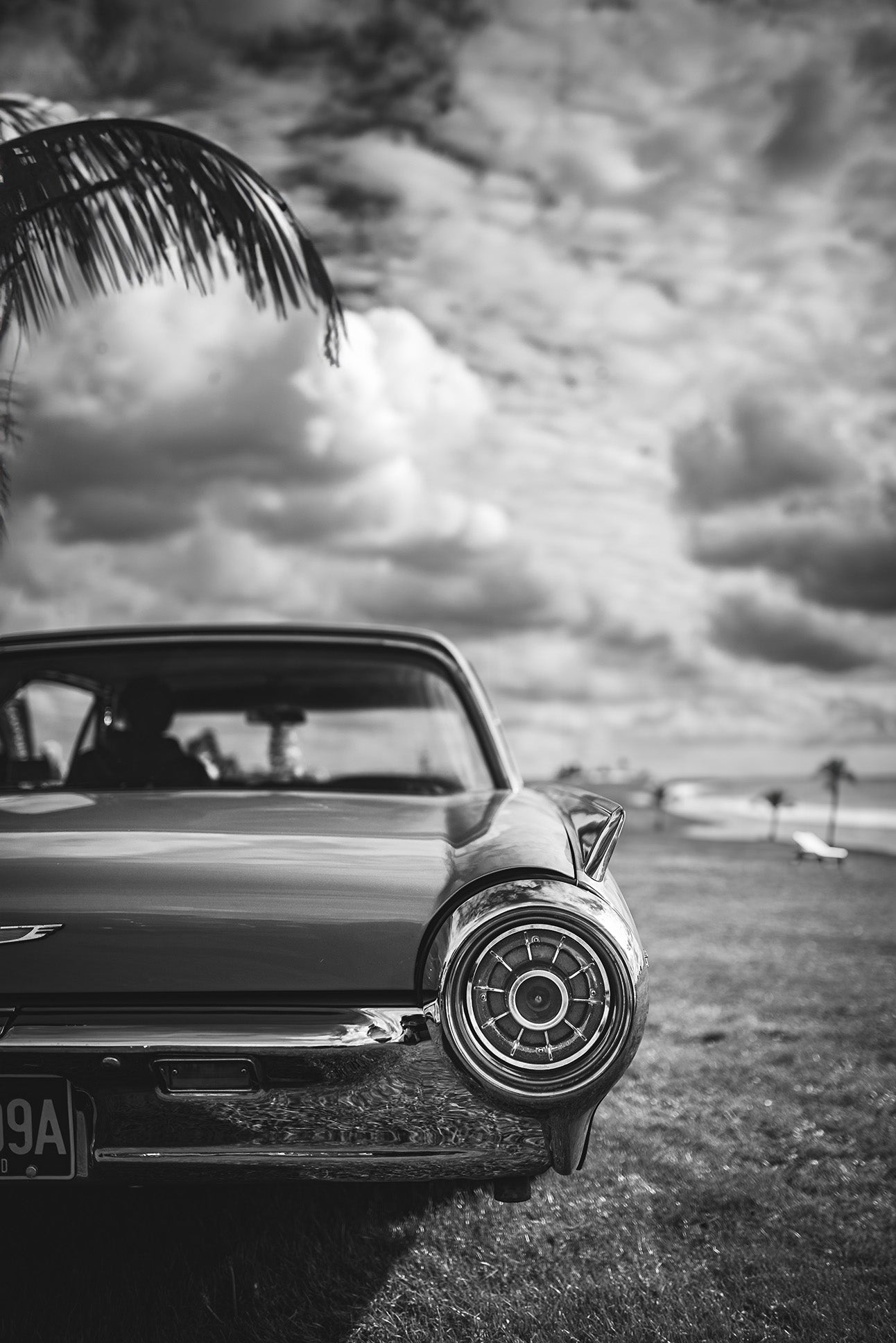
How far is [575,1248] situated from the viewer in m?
2.58

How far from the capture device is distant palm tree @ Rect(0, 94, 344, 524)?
390 centimetres

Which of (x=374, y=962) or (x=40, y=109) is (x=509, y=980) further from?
(x=40, y=109)

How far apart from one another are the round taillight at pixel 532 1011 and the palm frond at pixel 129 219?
10.4 feet

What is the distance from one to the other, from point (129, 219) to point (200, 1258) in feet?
12.2

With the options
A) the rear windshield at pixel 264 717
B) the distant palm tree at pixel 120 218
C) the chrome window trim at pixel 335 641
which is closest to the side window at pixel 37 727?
the rear windshield at pixel 264 717

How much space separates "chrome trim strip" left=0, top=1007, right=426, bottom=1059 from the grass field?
1.03ft

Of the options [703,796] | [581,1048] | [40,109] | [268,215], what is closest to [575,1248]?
[581,1048]

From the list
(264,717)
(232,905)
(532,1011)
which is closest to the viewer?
(532,1011)

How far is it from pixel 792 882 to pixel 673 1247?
571 inches

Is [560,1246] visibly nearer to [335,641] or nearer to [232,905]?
[232,905]

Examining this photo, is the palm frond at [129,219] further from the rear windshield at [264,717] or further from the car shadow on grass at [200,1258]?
the car shadow on grass at [200,1258]

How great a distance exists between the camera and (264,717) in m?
3.48

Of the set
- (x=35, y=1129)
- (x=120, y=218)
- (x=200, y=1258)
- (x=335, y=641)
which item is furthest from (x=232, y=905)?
(x=120, y=218)

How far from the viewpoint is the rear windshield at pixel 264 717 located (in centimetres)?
314
